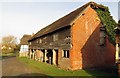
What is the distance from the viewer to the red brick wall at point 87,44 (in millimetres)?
23234

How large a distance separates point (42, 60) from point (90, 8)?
55.7ft

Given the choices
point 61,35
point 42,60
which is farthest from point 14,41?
point 61,35

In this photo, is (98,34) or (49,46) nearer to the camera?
(98,34)

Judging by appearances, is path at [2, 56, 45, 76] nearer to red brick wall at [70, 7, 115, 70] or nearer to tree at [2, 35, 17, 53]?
red brick wall at [70, 7, 115, 70]

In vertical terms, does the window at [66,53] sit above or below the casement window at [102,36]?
below

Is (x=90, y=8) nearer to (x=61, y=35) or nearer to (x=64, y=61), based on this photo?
(x=61, y=35)

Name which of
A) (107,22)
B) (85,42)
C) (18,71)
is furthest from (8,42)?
(85,42)

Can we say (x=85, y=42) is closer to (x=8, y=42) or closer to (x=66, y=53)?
(x=66, y=53)

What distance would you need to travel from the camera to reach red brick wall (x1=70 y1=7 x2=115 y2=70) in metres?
23.2

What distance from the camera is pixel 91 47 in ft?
80.2

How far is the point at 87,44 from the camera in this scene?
2419cm

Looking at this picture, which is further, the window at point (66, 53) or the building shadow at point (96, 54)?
the window at point (66, 53)

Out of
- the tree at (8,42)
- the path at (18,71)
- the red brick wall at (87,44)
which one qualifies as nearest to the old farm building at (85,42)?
the red brick wall at (87,44)

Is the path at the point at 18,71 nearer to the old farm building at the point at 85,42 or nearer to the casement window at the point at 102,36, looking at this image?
the old farm building at the point at 85,42
